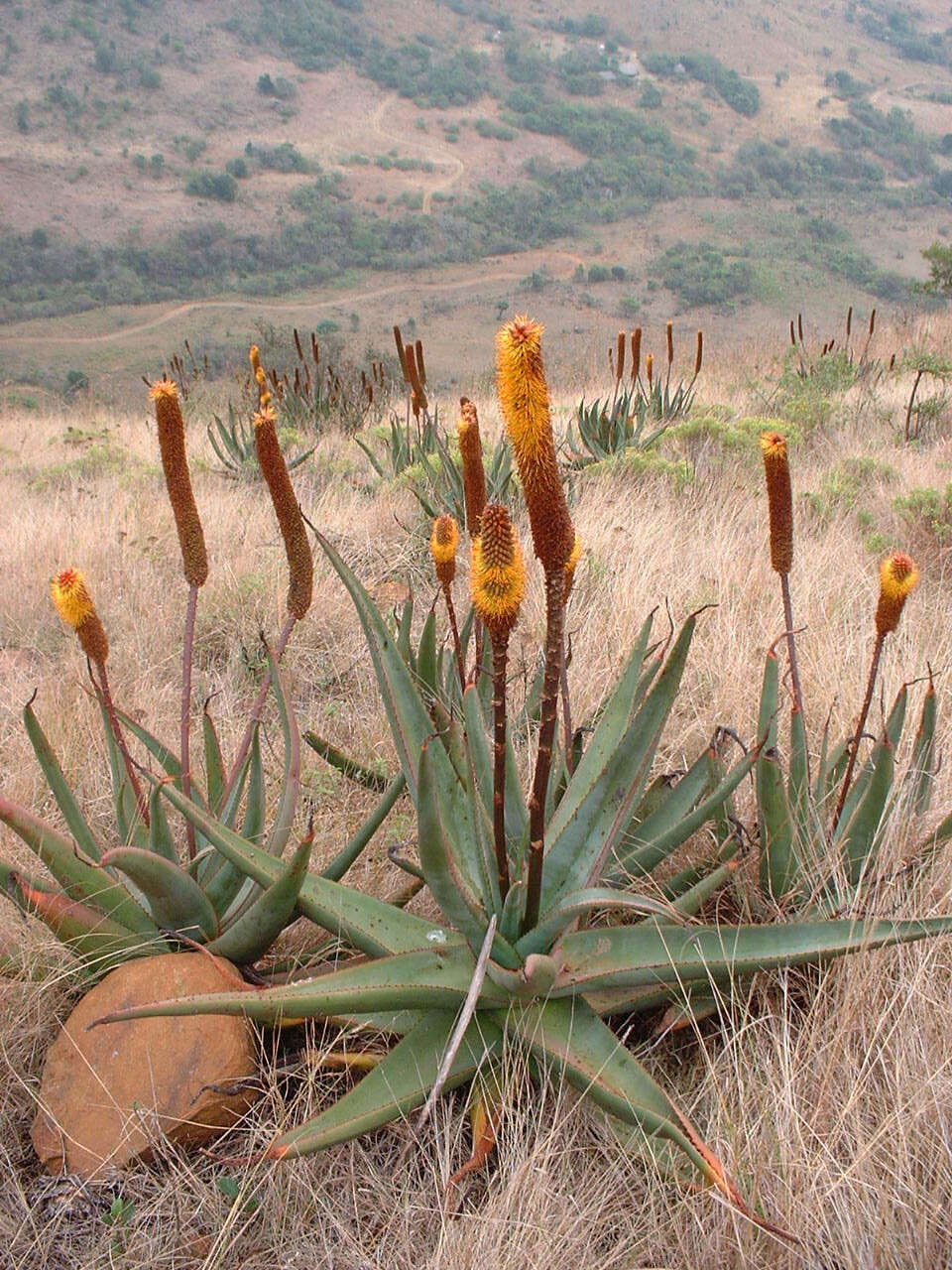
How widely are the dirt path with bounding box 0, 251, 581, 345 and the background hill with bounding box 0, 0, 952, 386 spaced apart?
23 centimetres

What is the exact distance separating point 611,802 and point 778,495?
75 cm

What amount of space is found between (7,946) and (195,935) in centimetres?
50

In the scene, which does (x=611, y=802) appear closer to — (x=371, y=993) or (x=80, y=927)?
(x=371, y=993)

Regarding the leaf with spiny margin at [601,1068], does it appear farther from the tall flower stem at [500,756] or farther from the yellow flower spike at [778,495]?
the yellow flower spike at [778,495]

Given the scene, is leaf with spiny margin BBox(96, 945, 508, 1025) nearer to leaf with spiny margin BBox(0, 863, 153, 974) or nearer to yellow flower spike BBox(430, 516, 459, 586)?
leaf with spiny margin BBox(0, 863, 153, 974)

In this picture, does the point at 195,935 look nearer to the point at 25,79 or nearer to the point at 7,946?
the point at 7,946

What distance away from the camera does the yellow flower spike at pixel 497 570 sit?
3.76ft

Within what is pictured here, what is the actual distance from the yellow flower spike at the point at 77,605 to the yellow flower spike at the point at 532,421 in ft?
3.48

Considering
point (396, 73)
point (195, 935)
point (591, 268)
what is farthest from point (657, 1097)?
point (396, 73)

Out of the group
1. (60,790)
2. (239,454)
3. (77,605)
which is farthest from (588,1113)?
(239,454)

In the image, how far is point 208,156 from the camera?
58.4m

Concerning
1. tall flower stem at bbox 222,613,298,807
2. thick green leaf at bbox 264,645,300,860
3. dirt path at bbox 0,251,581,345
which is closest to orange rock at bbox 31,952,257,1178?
thick green leaf at bbox 264,645,300,860

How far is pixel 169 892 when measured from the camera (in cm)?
183

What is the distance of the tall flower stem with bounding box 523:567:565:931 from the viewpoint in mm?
1174
